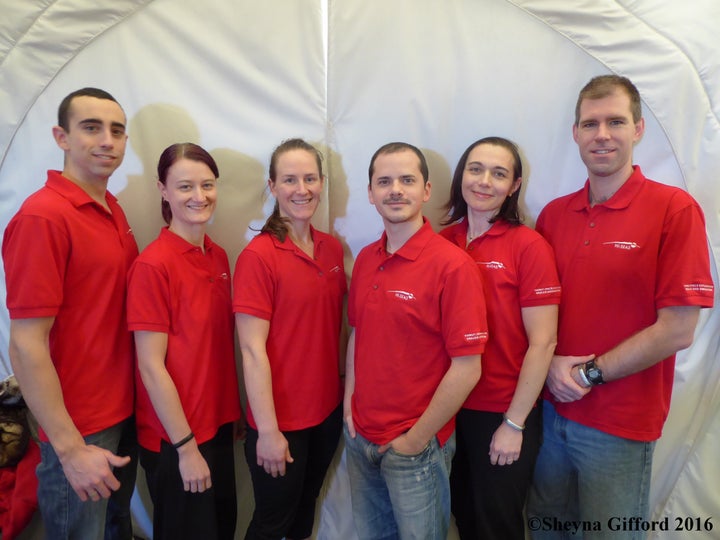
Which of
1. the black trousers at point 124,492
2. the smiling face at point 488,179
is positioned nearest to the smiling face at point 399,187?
the smiling face at point 488,179

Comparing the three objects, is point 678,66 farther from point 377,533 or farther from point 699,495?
point 377,533

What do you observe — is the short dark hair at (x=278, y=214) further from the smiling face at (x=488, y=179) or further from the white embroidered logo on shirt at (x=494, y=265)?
the white embroidered logo on shirt at (x=494, y=265)

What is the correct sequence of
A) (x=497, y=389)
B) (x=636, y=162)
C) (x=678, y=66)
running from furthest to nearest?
(x=636, y=162) → (x=678, y=66) → (x=497, y=389)

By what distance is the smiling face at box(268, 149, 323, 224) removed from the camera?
1604 mm

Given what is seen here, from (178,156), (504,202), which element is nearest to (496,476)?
(504,202)

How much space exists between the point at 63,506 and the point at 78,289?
686 millimetres

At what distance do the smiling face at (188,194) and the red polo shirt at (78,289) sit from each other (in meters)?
0.20

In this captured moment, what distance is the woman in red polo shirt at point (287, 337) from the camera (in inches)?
59.1

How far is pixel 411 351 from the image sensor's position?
4.67ft

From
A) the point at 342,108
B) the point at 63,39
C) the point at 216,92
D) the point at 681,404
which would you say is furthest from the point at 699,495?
the point at 63,39

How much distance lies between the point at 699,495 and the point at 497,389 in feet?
3.57

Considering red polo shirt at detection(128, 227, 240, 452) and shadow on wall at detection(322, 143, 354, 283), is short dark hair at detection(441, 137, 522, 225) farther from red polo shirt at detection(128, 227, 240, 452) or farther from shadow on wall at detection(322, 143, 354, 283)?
red polo shirt at detection(128, 227, 240, 452)

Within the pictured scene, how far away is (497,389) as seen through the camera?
1503 millimetres

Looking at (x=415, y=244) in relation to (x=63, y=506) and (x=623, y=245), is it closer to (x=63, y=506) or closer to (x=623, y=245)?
(x=623, y=245)
